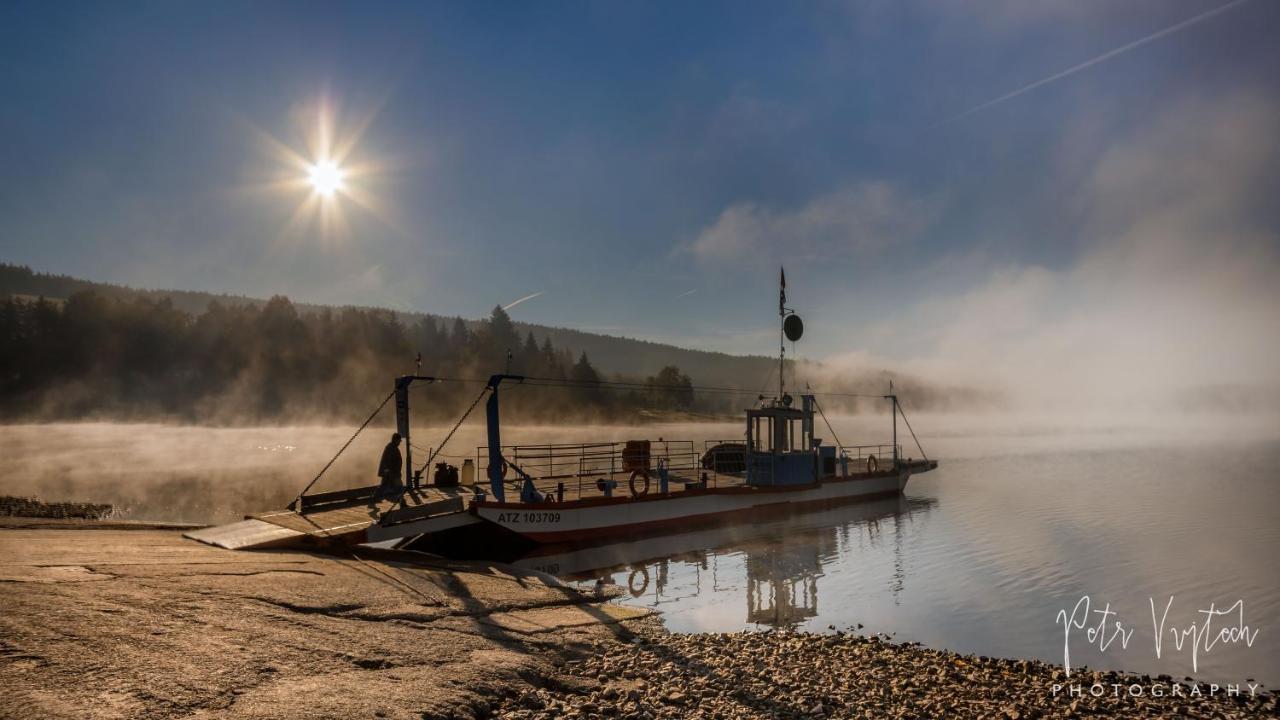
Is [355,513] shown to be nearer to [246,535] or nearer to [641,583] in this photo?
[246,535]

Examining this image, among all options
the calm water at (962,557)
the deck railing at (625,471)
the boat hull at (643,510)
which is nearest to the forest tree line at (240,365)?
the calm water at (962,557)

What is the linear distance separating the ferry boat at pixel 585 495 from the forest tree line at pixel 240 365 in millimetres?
70723

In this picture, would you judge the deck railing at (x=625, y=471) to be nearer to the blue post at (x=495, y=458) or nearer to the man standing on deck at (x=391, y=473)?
the blue post at (x=495, y=458)

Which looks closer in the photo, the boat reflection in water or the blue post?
the boat reflection in water

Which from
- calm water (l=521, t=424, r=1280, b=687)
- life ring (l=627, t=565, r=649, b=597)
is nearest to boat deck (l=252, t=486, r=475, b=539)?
calm water (l=521, t=424, r=1280, b=687)

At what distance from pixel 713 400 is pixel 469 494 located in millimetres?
172543

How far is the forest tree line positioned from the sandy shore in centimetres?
9357

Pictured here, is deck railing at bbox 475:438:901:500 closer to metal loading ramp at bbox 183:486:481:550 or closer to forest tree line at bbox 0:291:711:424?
metal loading ramp at bbox 183:486:481:550

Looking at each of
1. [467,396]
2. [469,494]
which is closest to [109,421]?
[467,396]

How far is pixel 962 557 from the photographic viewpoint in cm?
2436

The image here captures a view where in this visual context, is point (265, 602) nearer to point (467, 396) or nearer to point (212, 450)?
point (212, 450)

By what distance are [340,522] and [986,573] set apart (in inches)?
762

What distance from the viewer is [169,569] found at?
12.6 metres

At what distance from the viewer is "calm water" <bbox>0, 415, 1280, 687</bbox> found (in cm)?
1566
